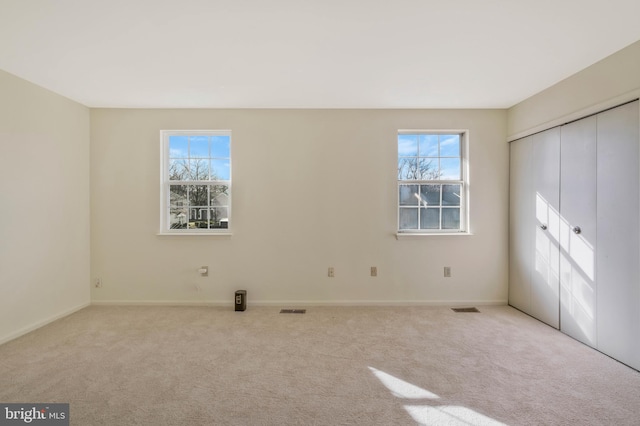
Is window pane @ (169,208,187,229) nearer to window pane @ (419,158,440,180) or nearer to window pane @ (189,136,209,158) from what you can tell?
window pane @ (189,136,209,158)

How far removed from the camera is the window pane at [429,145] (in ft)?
12.0

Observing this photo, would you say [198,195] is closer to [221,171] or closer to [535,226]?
[221,171]

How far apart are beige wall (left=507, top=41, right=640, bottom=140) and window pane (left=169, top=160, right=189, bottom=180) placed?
419 cm

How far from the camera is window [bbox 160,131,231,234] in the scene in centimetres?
363

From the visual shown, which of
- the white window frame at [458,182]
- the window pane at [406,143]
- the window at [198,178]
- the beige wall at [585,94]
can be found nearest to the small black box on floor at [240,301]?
the window at [198,178]

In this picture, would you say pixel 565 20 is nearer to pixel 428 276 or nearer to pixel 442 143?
pixel 442 143

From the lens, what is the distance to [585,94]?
8.13ft

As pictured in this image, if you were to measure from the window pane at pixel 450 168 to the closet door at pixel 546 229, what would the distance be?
81 cm

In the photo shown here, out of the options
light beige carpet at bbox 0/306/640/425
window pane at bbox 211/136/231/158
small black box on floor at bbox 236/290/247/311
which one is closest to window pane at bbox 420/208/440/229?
light beige carpet at bbox 0/306/640/425

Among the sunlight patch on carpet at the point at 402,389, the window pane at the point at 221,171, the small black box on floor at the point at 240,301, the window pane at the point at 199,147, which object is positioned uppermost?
the window pane at the point at 199,147

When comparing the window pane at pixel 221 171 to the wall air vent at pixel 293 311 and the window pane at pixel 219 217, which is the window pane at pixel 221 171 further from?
the wall air vent at pixel 293 311

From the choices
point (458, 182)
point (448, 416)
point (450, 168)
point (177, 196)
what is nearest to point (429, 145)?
point (450, 168)

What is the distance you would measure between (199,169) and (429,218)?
3120mm

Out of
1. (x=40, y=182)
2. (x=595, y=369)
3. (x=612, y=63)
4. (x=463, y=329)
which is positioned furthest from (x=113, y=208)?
(x=612, y=63)
